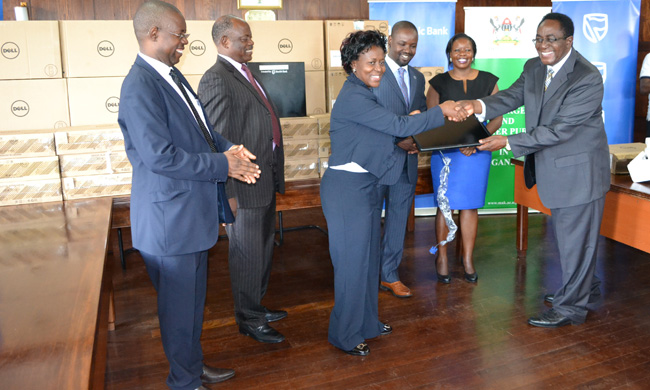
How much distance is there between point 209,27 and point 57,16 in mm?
1654

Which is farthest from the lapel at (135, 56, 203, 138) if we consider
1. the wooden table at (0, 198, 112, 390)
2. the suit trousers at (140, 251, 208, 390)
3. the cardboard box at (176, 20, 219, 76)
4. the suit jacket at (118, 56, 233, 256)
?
the cardboard box at (176, 20, 219, 76)

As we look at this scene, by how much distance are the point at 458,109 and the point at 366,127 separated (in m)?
0.69

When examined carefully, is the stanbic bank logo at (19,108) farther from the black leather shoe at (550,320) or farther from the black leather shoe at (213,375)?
the black leather shoe at (550,320)

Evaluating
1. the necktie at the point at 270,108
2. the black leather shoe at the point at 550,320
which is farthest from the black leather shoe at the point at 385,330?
the necktie at the point at 270,108

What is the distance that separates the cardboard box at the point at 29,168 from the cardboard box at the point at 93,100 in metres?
0.53

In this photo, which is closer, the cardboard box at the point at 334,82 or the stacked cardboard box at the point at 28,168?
the stacked cardboard box at the point at 28,168

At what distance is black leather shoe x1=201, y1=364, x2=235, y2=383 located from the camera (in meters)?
2.50

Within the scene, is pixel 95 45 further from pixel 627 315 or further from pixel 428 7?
pixel 627 315

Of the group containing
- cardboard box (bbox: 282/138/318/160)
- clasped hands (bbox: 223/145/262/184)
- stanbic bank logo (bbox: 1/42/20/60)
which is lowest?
cardboard box (bbox: 282/138/318/160)

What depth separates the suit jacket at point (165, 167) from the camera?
1.88 m

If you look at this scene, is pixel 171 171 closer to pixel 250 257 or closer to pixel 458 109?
pixel 250 257

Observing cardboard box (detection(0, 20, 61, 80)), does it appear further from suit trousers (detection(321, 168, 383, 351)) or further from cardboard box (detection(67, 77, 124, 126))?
suit trousers (detection(321, 168, 383, 351))

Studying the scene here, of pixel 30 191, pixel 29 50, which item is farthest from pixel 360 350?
pixel 29 50

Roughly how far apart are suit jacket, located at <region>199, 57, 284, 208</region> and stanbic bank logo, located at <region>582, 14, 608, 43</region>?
392 cm
